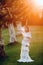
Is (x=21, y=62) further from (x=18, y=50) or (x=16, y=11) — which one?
(x=16, y=11)

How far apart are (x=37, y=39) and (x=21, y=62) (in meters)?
0.33

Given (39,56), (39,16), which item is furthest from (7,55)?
(39,16)

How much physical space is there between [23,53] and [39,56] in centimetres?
19

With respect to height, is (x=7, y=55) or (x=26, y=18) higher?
(x=26, y=18)

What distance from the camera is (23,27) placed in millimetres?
3219

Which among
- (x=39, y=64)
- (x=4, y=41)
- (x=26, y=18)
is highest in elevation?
(x=26, y=18)

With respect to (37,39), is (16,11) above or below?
above

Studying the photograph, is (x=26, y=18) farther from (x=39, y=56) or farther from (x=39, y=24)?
(x=39, y=56)

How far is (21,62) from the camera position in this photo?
10.6ft

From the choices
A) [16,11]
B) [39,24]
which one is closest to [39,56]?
[39,24]

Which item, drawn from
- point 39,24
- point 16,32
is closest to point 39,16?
point 39,24

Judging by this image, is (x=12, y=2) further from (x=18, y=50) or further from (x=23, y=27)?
(x=18, y=50)

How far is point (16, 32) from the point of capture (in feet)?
10.6

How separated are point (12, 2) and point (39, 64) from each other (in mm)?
788
